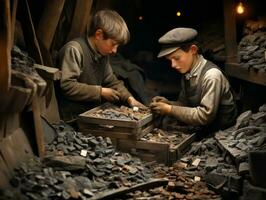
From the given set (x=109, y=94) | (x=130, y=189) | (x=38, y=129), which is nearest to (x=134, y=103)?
(x=109, y=94)

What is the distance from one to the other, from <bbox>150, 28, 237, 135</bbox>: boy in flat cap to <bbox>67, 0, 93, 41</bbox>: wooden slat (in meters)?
1.26

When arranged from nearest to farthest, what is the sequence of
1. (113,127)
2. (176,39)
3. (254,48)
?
1. (113,127)
2. (176,39)
3. (254,48)

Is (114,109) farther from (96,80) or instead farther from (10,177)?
(10,177)

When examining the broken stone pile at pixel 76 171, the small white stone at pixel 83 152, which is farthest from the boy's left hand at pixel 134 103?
the small white stone at pixel 83 152

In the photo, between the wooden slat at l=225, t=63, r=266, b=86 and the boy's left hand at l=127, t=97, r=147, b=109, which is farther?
the boy's left hand at l=127, t=97, r=147, b=109

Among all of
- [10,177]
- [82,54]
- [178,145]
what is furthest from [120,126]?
[10,177]

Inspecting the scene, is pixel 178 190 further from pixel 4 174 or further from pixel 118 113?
pixel 4 174

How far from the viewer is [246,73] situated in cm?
717

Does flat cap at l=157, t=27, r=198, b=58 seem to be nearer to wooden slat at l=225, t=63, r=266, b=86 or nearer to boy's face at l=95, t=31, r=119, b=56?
boy's face at l=95, t=31, r=119, b=56

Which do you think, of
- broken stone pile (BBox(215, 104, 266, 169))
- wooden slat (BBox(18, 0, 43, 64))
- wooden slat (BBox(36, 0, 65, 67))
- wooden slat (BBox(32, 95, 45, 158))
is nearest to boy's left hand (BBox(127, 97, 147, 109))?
broken stone pile (BBox(215, 104, 266, 169))

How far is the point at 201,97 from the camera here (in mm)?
6820

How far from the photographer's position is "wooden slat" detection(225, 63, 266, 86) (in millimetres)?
6680

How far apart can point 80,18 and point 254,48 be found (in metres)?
2.77

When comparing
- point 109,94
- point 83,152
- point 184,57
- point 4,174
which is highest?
point 184,57
